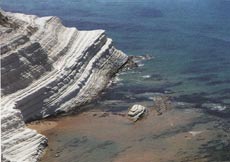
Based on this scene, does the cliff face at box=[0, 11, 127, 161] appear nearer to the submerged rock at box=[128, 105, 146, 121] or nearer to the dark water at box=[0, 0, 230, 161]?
the dark water at box=[0, 0, 230, 161]

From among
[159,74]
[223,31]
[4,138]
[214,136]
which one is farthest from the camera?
[223,31]

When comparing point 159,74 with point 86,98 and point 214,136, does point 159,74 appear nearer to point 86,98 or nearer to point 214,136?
point 86,98

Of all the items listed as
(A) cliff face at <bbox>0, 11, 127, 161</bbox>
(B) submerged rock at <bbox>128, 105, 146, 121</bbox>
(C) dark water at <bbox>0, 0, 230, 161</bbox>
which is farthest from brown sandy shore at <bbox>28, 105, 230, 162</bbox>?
(C) dark water at <bbox>0, 0, 230, 161</bbox>

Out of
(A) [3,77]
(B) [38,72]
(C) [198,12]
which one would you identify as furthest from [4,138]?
(C) [198,12]

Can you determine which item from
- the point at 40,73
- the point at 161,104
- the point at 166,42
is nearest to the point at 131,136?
the point at 161,104

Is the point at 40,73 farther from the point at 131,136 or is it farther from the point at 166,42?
the point at 166,42

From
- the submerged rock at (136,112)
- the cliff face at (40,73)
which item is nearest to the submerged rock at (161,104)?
the submerged rock at (136,112)
